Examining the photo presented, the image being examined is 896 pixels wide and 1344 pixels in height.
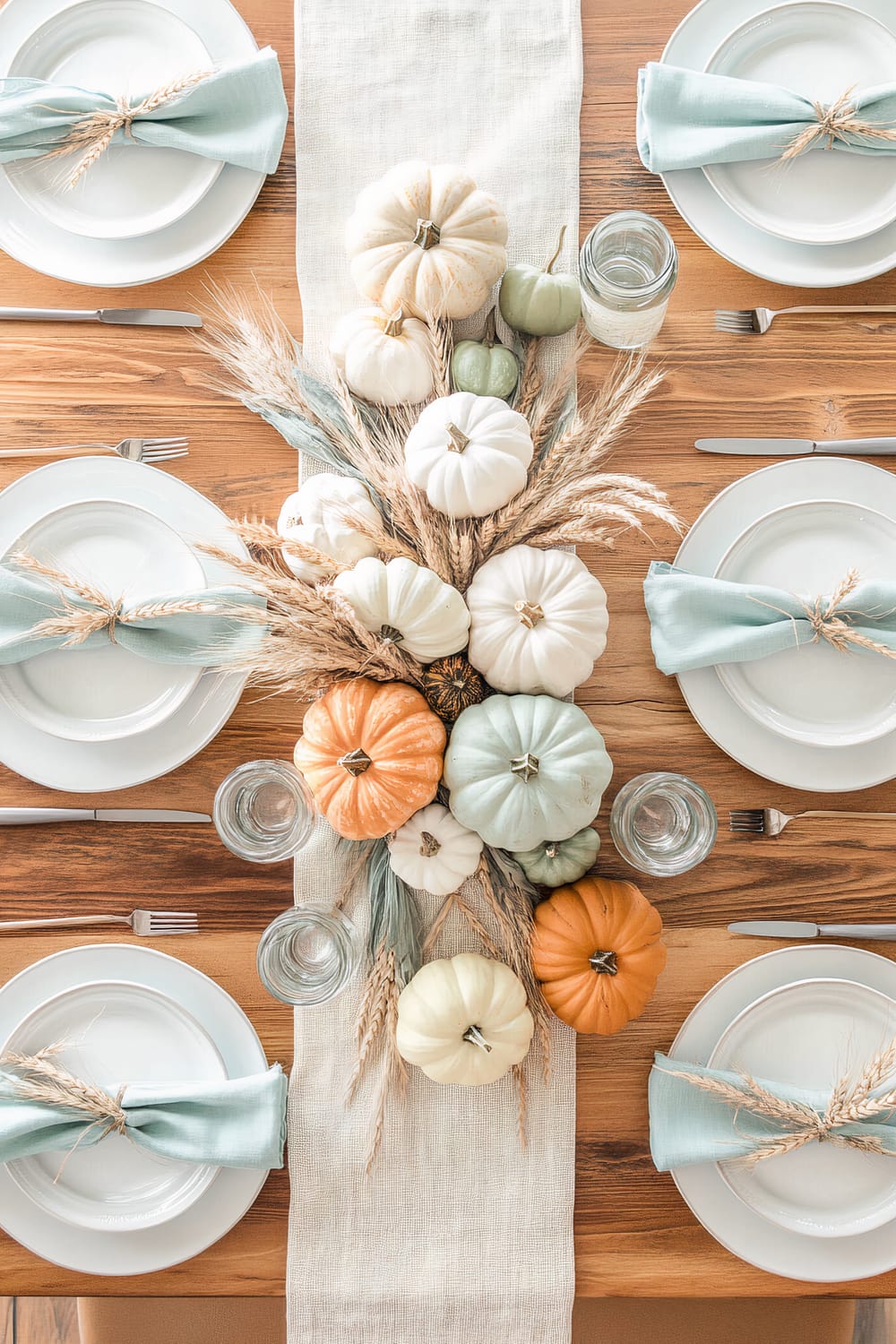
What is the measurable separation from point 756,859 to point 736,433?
60cm

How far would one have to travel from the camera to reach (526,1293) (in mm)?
1229

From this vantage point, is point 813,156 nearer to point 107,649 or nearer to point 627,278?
point 627,278

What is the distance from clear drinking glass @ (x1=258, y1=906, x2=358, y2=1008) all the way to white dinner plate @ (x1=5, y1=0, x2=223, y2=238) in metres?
0.97

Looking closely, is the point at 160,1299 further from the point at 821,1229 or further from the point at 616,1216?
the point at 821,1229

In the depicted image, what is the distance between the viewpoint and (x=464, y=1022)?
114 centimetres

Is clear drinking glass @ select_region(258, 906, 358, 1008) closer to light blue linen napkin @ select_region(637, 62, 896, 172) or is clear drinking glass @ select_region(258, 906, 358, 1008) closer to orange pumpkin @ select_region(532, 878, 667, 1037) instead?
orange pumpkin @ select_region(532, 878, 667, 1037)

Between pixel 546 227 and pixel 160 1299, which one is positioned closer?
pixel 546 227

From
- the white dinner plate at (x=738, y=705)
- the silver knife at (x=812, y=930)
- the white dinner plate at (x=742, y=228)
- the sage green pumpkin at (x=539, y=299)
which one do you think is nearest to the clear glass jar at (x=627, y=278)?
the sage green pumpkin at (x=539, y=299)

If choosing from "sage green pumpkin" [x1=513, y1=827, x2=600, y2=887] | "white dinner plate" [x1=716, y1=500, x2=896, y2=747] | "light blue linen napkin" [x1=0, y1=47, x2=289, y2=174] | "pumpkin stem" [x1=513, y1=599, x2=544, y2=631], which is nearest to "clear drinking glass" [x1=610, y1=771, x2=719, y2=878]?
"sage green pumpkin" [x1=513, y1=827, x2=600, y2=887]

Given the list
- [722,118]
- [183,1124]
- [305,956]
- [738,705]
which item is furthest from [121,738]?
[722,118]

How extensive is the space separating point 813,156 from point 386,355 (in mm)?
676

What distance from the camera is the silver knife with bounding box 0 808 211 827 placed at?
4.20 ft

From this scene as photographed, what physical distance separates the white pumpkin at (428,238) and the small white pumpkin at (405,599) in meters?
0.36

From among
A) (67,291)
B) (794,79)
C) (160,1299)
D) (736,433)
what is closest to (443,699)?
(736,433)
